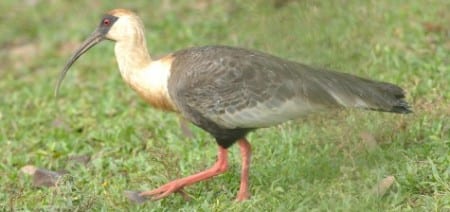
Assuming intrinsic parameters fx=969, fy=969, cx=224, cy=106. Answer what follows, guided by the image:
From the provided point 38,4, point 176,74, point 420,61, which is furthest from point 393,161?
point 38,4

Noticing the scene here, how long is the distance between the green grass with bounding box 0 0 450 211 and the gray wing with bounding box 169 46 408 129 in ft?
0.59

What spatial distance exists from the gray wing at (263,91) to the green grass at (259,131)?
18 cm

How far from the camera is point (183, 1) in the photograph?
10.4 metres

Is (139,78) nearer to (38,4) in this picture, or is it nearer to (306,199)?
(306,199)

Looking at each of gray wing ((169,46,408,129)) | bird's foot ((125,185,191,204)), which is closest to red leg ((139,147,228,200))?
bird's foot ((125,185,191,204))

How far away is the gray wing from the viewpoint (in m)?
5.74

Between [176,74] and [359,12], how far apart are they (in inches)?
46.8

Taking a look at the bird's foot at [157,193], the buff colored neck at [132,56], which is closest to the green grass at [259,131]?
the bird's foot at [157,193]

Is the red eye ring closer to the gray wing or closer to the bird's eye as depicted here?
the bird's eye

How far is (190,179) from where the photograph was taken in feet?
19.6

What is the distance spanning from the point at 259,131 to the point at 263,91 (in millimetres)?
1321

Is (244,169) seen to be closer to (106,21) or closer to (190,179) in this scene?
(190,179)

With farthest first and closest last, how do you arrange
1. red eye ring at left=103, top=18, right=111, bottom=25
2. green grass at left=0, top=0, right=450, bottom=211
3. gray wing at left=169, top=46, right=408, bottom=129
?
red eye ring at left=103, top=18, right=111, bottom=25 < gray wing at left=169, top=46, right=408, bottom=129 < green grass at left=0, top=0, right=450, bottom=211

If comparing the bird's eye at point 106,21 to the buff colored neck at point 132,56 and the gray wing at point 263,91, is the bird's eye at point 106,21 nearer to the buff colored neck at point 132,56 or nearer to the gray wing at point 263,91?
the buff colored neck at point 132,56
